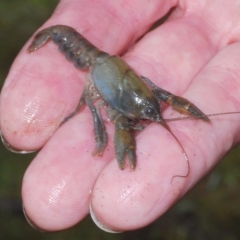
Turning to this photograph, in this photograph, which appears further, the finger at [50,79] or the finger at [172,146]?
the finger at [50,79]

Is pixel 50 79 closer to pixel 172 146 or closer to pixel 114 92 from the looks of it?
pixel 114 92

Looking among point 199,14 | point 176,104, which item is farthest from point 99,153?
point 199,14

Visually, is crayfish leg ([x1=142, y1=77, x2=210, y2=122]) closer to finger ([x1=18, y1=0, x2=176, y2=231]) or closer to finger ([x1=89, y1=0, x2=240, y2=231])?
finger ([x1=89, y1=0, x2=240, y2=231])

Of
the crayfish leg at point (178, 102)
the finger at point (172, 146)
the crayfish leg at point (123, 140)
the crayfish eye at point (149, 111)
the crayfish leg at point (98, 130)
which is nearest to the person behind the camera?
the finger at point (172, 146)

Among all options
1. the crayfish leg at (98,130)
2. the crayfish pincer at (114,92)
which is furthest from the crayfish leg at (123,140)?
the crayfish leg at (98,130)

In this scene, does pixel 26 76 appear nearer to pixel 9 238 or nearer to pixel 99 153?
pixel 99 153

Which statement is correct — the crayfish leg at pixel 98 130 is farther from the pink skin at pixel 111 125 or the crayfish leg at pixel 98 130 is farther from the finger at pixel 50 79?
the finger at pixel 50 79
